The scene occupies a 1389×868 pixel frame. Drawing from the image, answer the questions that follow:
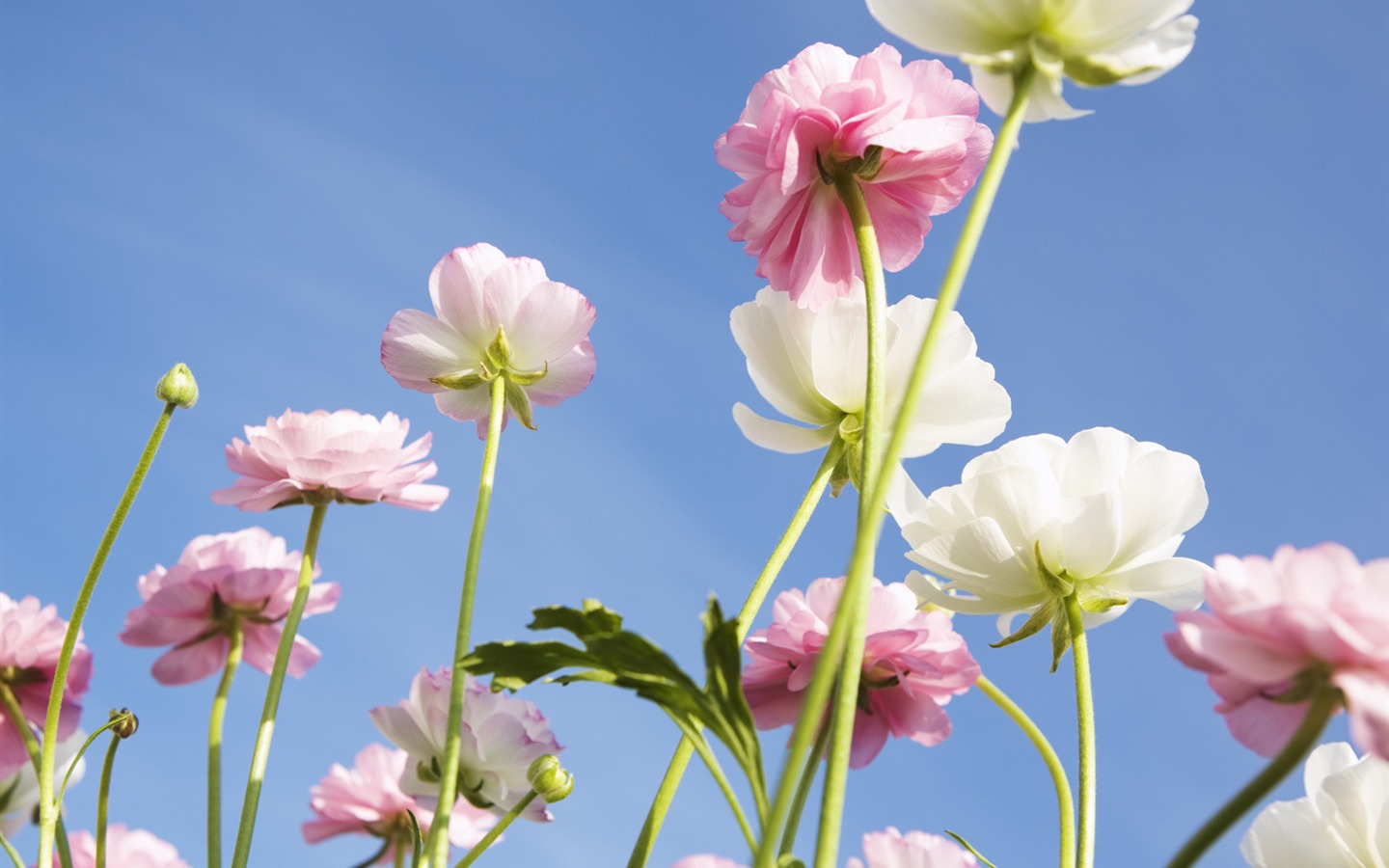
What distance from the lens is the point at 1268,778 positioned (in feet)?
1.68

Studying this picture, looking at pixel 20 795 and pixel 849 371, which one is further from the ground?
pixel 849 371

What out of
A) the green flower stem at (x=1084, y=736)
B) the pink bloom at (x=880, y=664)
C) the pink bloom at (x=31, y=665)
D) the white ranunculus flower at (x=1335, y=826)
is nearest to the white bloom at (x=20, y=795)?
the pink bloom at (x=31, y=665)

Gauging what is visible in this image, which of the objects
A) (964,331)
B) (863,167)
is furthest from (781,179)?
(964,331)

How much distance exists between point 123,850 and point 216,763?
252 mm

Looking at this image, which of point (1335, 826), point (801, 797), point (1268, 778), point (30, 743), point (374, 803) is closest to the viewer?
point (1268, 778)

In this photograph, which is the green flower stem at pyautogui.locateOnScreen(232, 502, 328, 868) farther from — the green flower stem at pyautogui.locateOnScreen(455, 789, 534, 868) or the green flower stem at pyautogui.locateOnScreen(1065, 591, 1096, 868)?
the green flower stem at pyautogui.locateOnScreen(1065, 591, 1096, 868)

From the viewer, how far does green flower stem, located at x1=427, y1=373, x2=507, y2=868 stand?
74cm

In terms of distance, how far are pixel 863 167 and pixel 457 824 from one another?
32.4 inches

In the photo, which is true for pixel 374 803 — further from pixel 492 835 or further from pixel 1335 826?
pixel 1335 826

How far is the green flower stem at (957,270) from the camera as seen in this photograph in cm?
55

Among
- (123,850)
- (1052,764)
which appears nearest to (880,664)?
(1052,764)

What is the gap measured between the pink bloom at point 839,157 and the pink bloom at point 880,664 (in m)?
0.24

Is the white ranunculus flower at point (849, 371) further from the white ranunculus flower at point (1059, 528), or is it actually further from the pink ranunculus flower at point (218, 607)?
the pink ranunculus flower at point (218, 607)

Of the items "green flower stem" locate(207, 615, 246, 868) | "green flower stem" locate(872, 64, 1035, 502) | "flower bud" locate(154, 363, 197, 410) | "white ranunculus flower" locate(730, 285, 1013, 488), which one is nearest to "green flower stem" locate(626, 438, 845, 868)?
"white ranunculus flower" locate(730, 285, 1013, 488)
